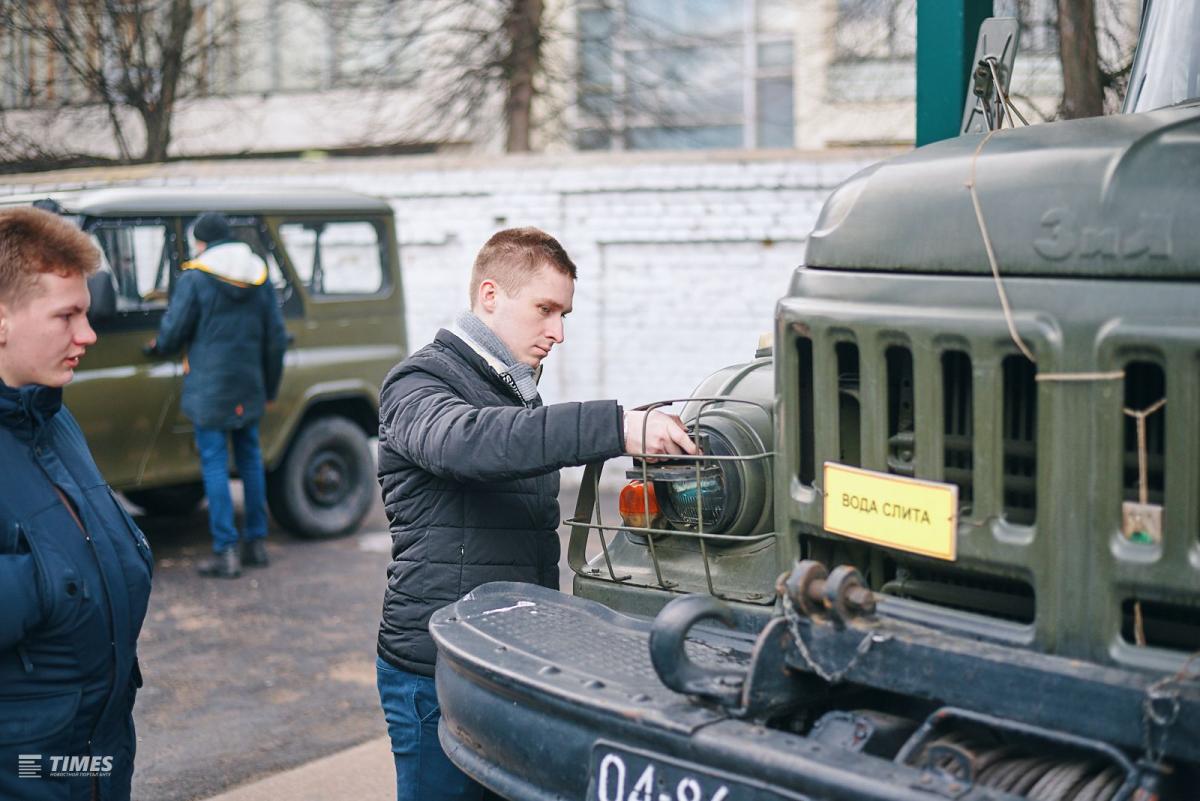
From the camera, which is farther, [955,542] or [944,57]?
[944,57]

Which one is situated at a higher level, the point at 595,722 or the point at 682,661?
the point at 682,661

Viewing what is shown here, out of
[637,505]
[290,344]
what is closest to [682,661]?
[637,505]

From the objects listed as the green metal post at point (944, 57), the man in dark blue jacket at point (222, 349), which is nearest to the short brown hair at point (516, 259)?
the green metal post at point (944, 57)

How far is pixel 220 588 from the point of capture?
7.31 metres

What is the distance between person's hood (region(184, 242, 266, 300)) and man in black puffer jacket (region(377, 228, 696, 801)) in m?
4.48

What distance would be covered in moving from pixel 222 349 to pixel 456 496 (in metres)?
4.62

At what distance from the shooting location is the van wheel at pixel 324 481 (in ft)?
27.7

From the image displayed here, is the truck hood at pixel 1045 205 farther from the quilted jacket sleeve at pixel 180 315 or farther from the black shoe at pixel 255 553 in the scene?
the black shoe at pixel 255 553

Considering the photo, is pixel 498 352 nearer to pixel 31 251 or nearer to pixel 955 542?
pixel 31 251

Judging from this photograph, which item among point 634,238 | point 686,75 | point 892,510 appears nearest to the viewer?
point 892,510

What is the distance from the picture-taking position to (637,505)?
3186 mm

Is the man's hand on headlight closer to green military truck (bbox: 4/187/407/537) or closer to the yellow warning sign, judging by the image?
the yellow warning sign

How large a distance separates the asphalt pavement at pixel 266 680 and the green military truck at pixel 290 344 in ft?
1.64

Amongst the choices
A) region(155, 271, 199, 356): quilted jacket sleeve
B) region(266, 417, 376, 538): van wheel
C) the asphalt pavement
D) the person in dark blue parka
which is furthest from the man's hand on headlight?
region(266, 417, 376, 538): van wheel
